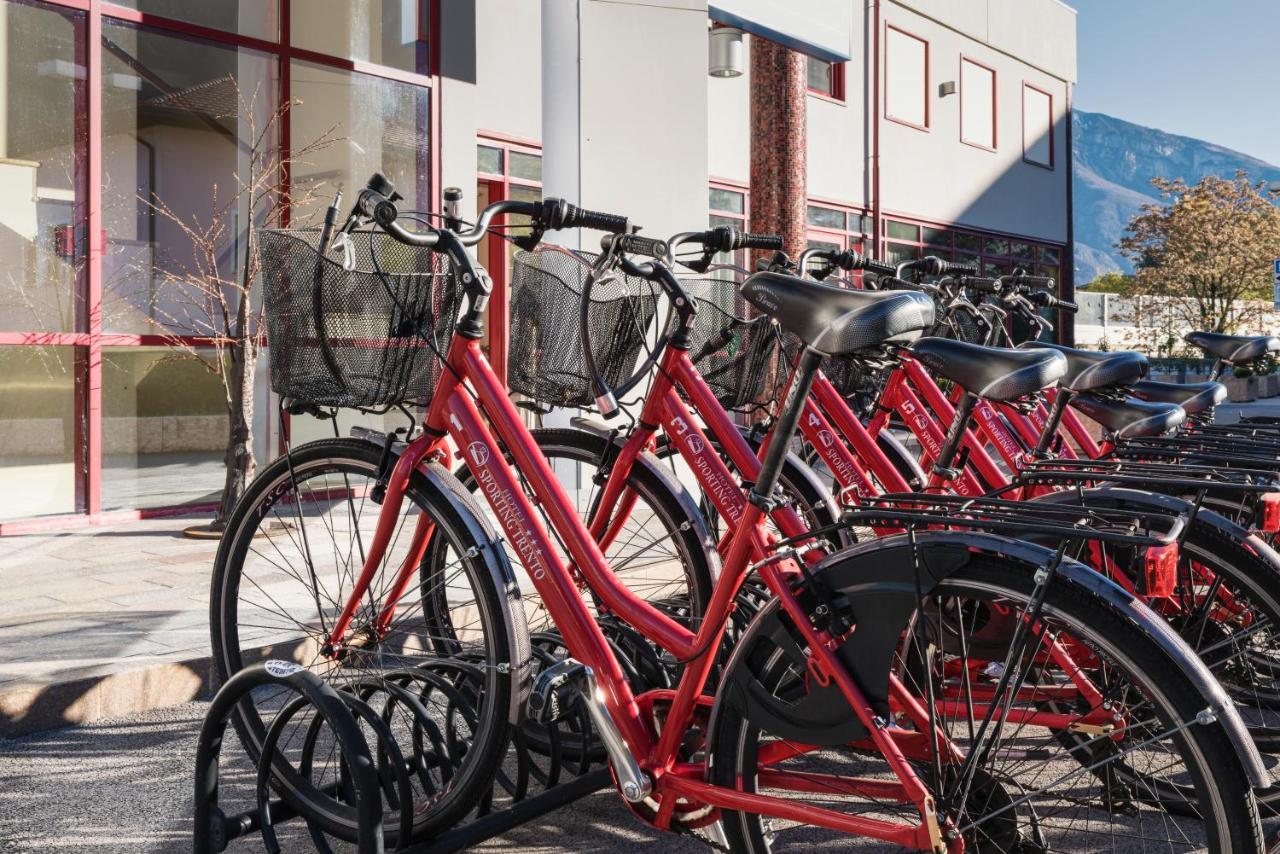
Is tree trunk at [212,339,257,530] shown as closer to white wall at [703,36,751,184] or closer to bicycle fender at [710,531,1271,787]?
bicycle fender at [710,531,1271,787]

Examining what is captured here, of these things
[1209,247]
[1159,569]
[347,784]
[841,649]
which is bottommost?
[347,784]

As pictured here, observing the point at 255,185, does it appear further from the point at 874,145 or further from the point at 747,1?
the point at 874,145

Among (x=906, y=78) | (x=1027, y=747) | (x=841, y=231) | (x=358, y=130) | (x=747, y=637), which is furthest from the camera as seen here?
(x=906, y=78)

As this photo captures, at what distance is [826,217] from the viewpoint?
55.3ft

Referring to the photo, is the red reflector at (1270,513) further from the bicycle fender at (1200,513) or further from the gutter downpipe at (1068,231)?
the gutter downpipe at (1068,231)

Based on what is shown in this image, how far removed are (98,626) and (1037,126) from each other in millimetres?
20031

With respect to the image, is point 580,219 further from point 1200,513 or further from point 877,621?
point 1200,513

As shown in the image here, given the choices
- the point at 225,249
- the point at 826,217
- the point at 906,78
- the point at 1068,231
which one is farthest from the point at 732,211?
the point at 1068,231

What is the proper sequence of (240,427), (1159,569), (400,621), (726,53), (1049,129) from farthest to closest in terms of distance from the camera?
(1049,129)
(726,53)
(240,427)
(400,621)
(1159,569)

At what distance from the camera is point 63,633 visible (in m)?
4.54

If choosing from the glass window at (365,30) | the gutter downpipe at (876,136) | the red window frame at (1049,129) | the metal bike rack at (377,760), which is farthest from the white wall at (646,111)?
the red window frame at (1049,129)

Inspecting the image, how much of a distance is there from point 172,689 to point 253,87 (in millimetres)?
5264

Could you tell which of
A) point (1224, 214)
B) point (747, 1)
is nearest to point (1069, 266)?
point (1224, 214)

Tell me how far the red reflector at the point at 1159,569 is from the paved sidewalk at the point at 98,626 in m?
3.10
